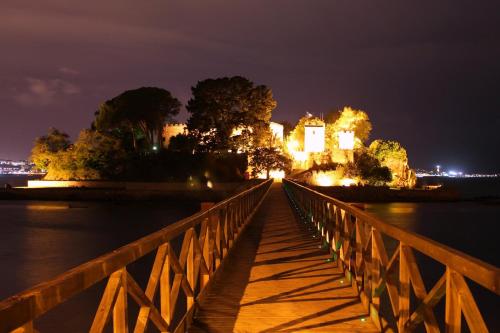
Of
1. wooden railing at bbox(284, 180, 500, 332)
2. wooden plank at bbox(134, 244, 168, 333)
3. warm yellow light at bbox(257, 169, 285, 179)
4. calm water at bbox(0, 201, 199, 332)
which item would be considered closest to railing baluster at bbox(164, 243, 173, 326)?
wooden plank at bbox(134, 244, 168, 333)

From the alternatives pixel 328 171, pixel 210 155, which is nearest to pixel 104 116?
pixel 210 155

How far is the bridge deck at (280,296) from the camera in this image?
18.1 ft

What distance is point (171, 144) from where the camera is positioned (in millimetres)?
70000

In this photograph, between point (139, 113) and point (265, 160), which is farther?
point (139, 113)

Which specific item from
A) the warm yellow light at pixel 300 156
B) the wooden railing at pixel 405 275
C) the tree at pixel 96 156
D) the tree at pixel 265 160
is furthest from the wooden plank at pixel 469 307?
the warm yellow light at pixel 300 156

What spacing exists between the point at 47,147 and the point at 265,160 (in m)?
27.8

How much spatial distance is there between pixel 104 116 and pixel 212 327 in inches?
2592

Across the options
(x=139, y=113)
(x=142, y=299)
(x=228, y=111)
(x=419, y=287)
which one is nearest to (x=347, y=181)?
(x=228, y=111)

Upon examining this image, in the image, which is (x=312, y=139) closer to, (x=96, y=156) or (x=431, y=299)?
(x=96, y=156)

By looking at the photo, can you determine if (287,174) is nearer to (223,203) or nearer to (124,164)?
(124,164)

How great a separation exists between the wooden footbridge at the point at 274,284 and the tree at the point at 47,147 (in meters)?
56.6

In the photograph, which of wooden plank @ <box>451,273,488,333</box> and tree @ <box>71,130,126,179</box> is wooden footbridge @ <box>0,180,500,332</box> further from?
tree @ <box>71,130,126,179</box>

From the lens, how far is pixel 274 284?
7.54m

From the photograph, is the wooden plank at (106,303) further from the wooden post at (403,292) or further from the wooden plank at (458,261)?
the wooden post at (403,292)
